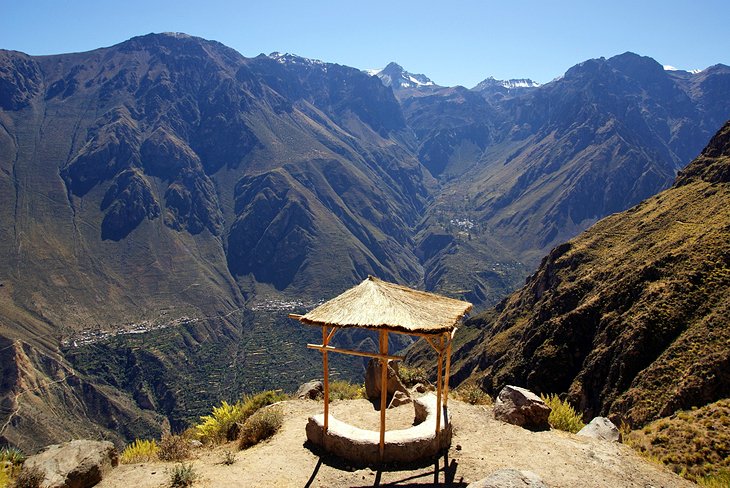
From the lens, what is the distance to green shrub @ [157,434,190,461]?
19953mm

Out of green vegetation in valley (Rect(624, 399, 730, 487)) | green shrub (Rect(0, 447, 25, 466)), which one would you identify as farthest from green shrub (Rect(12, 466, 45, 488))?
green vegetation in valley (Rect(624, 399, 730, 487))

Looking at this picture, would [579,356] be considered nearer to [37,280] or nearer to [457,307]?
[457,307]

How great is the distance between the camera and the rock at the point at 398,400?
25094 mm

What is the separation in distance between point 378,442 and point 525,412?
7.07 m

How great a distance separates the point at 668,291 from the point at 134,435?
123 meters

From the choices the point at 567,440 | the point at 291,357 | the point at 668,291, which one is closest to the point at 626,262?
the point at 668,291

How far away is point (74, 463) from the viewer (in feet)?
56.9

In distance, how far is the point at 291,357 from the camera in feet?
558

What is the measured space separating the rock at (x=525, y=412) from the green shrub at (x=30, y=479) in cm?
1692

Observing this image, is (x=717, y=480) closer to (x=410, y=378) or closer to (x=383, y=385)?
(x=383, y=385)

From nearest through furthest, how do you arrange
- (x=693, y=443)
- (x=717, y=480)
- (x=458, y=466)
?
(x=717, y=480), (x=458, y=466), (x=693, y=443)

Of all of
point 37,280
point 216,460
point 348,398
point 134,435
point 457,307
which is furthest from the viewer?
point 37,280

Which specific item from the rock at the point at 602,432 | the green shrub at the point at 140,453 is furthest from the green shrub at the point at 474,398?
the green shrub at the point at 140,453

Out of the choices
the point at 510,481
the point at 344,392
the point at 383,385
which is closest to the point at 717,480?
the point at 510,481
